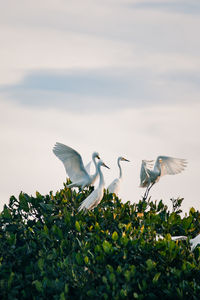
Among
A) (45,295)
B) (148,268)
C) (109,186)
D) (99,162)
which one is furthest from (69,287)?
(109,186)

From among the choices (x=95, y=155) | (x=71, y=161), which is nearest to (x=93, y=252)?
(x=71, y=161)

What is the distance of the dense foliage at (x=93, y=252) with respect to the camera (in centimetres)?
1089

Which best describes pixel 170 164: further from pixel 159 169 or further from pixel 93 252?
pixel 93 252

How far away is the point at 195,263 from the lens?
11.2 metres

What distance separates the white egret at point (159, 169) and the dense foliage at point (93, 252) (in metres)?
4.39

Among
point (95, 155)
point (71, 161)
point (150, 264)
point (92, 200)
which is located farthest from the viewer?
point (95, 155)

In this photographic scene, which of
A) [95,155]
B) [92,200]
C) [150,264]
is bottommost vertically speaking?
[150,264]

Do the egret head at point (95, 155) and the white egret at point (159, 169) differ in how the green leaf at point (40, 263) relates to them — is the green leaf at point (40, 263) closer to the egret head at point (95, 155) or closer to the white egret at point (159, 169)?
the egret head at point (95, 155)

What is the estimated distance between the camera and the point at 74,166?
1555cm

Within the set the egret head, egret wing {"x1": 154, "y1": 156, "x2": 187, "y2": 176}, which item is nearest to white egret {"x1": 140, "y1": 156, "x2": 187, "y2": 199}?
egret wing {"x1": 154, "y1": 156, "x2": 187, "y2": 176}

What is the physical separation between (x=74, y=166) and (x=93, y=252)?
4.00 m

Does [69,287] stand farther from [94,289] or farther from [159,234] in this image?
[159,234]

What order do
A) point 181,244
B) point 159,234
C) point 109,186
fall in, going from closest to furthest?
point 181,244 < point 159,234 < point 109,186

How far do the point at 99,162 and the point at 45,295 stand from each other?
15.8ft
